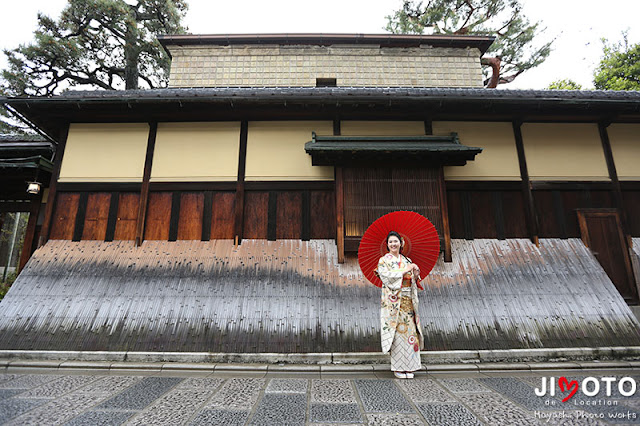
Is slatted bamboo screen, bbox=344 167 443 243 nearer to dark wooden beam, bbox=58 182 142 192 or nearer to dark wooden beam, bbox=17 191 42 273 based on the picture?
dark wooden beam, bbox=58 182 142 192

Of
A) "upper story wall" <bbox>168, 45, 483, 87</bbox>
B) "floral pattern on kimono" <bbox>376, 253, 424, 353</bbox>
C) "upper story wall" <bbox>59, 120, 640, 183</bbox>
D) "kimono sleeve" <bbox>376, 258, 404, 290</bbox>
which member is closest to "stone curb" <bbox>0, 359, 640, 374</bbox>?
"floral pattern on kimono" <bbox>376, 253, 424, 353</bbox>

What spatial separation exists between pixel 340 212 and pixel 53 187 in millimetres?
7418

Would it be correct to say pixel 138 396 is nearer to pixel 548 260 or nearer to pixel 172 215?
pixel 172 215

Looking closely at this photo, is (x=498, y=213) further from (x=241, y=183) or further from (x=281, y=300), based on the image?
(x=241, y=183)

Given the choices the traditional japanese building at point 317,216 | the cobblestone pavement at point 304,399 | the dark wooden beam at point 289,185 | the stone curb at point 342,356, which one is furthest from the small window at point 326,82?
the cobblestone pavement at point 304,399

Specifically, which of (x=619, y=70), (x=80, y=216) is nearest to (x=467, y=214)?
(x=80, y=216)

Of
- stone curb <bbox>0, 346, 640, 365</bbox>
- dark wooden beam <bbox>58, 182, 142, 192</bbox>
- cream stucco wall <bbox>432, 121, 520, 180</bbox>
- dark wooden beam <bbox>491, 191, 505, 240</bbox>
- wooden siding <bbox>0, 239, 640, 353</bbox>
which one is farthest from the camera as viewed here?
cream stucco wall <bbox>432, 121, 520, 180</bbox>

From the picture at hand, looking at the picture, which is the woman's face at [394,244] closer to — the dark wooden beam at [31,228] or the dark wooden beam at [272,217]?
the dark wooden beam at [272,217]

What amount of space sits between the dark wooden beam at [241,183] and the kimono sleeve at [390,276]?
12.0ft

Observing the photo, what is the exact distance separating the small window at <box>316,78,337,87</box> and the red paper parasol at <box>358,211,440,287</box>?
27.2 ft

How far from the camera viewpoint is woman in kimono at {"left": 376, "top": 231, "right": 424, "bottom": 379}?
420 centimetres

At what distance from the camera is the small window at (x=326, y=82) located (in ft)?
35.2

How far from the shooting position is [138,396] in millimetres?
3510

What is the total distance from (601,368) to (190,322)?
25.2 ft
